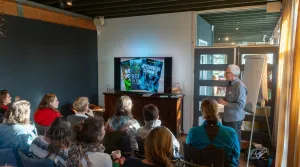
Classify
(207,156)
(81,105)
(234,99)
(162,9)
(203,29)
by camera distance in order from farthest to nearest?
(203,29) < (162,9) < (234,99) < (81,105) < (207,156)

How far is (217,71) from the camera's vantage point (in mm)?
4930

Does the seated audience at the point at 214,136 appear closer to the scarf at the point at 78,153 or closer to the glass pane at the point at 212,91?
the scarf at the point at 78,153

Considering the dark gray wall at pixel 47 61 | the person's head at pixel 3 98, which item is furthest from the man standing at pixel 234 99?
the dark gray wall at pixel 47 61

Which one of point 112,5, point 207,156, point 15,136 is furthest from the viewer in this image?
point 112,5

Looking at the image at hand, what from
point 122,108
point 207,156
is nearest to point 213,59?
point 122,108

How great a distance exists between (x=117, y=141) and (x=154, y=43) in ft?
10.8

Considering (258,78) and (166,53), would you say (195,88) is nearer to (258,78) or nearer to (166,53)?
(166,53)

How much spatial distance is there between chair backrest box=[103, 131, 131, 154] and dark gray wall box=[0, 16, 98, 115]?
2591 mm

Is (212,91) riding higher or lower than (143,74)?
lower

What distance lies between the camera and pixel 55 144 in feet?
6.25

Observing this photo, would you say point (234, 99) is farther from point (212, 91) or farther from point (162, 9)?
point (162, 9)

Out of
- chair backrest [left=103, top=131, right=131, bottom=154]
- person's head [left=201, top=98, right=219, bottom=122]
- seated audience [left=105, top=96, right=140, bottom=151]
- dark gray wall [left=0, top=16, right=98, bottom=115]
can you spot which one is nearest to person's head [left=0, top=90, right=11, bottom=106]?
dark gray wall [left=0, top=16, right=98, bottom=115]

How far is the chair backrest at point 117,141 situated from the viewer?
2516mm

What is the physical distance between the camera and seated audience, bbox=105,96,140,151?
105 inches
